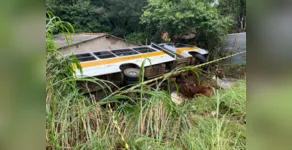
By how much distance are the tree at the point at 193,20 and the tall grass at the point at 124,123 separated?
500 centimetres

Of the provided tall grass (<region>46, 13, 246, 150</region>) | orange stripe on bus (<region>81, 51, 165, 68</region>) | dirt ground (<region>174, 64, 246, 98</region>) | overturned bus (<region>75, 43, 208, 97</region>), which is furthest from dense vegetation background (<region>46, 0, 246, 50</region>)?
tall grass (<region>46, 13, 246, 150</region>)

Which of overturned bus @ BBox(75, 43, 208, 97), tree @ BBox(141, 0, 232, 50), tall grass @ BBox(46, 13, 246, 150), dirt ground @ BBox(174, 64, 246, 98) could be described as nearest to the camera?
tall grass @ BBox(46, 13, 246, 150)

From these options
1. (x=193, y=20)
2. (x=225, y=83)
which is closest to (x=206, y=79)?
(x=225, y=83)

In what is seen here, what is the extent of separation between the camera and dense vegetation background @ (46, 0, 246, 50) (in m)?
6.34

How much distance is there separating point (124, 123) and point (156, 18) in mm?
5823

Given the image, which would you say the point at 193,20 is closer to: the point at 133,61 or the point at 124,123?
the point at 133,61

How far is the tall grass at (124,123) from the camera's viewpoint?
3.79 feet

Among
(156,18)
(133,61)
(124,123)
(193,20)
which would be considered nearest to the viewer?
(124,123)

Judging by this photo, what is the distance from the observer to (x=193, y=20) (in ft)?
20.8

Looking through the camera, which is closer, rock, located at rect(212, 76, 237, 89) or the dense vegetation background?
rock, located at rect(212, 76, 237, 89)

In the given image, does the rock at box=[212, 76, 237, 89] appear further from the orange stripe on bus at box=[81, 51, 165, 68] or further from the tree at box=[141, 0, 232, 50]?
the tree at box=[141, 0, 232, 50]

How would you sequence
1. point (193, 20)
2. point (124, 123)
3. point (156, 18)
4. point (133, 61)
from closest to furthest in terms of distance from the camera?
point (124, 123)
point (133, 61)
point (193, 20)
point (156, 18)

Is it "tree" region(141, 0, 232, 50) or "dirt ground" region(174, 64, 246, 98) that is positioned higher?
"tree" region(141, 0, 232, 50)
